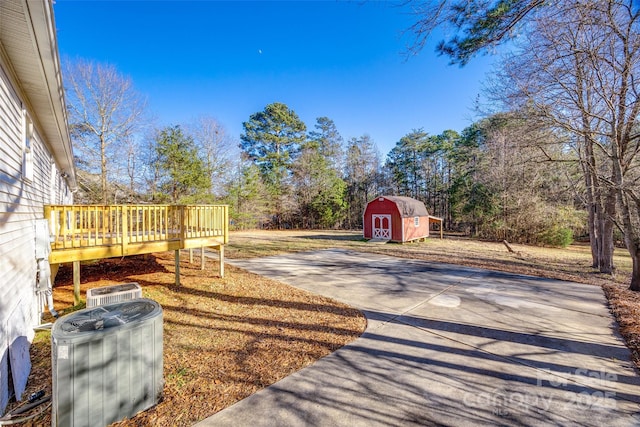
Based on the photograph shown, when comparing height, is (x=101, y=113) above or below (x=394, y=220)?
above

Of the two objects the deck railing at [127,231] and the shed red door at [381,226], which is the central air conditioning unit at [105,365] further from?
the shed red door at [381,226]

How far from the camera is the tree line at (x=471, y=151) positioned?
4.76 m

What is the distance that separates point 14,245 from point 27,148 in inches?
86.9

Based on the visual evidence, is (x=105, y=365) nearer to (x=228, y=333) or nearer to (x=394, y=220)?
(x=228, y=333)

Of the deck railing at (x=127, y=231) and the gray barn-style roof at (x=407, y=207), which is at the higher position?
the gray barn-style roof at (x=407, y=207)

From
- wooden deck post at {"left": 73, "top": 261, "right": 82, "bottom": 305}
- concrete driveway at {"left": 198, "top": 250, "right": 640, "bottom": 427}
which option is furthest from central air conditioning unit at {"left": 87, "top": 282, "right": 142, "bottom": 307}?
concrete driveway at {"left": 198, "top": 250, "right": 640, "bottom": 427}

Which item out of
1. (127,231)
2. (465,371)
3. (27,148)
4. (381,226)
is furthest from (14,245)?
(381,226)

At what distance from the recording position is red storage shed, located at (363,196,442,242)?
16.5m

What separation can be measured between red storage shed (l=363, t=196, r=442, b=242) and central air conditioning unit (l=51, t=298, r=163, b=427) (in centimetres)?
1542

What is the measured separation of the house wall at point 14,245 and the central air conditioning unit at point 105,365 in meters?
0.86

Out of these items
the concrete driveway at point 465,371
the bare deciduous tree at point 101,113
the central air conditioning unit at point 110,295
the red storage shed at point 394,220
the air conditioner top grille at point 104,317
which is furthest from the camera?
the red storage shed at point 394,220

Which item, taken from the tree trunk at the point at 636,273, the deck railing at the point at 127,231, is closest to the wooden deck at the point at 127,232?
the deck railing at the point at 127,231

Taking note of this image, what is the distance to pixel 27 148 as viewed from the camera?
13.9 ft

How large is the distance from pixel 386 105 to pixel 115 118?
16939 millimetres
